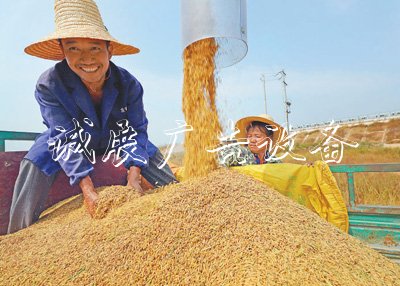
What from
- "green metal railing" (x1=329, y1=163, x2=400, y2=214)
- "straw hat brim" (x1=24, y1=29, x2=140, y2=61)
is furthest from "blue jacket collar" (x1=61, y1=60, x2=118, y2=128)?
"green metal railing" (x1=329, y1=163, x2=400, y2=214)

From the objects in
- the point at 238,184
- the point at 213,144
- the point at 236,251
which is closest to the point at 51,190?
the point at 213,144

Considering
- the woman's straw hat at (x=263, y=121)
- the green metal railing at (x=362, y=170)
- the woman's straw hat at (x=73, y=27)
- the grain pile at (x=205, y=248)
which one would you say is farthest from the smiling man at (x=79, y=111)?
the green metal railing at (x=362, y=170)

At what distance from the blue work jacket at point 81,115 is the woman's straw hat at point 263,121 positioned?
3.69 ft

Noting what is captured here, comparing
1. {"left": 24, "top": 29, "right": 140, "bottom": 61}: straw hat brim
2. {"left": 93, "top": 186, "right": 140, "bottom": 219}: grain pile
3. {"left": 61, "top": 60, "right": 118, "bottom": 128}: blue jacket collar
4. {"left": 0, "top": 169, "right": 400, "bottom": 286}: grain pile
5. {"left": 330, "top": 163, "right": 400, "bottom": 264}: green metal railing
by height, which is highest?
{"left": 24, "top": 29, "right": 140, "bottom": 61}: straw hat brim

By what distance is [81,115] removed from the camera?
2094 millimetres

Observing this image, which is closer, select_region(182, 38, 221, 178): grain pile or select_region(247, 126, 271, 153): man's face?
select_region(182, 38, 221, 178): grain pile

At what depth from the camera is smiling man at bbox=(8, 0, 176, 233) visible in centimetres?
188

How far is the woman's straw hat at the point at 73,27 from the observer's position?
1.81 metres

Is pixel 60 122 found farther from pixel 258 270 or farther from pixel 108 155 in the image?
pixel 258 270

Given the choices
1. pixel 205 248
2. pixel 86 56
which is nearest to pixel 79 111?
pixel 86 56

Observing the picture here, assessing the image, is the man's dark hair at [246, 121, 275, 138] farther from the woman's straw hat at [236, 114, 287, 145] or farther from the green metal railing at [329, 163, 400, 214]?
the green metal railing at [329, 163, 400, 214]

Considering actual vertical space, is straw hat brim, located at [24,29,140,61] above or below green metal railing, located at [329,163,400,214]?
above

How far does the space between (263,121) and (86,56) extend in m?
1.71

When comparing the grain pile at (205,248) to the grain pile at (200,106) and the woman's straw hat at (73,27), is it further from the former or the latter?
the woman's straw hat at (73,27)
